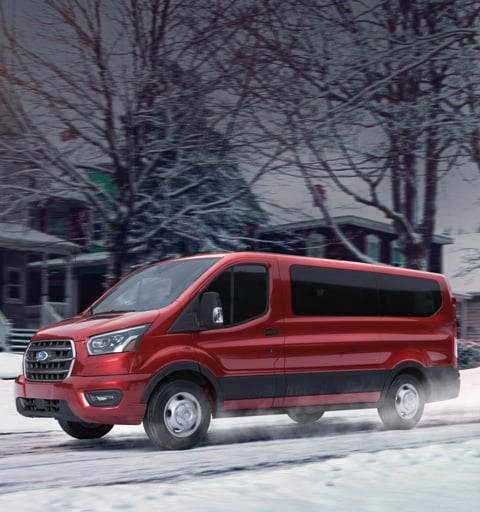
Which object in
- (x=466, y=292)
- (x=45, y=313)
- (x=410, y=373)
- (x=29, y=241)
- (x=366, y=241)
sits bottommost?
(x=410, y=373)

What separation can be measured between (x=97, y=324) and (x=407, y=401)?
4.44 meters

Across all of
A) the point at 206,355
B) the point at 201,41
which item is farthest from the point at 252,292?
the point at 201,41

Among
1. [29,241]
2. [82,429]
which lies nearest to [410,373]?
[82,429]

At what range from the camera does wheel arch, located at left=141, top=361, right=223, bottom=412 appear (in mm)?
9523

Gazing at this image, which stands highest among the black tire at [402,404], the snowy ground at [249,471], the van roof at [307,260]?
the van roof at [307,260]

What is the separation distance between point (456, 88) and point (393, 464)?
15.4 meters

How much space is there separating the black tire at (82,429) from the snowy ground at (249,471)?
171 mm

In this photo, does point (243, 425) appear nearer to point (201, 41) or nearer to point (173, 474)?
point (173, 474)

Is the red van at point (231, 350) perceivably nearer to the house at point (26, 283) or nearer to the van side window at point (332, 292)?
the van side window at point (332, 292)

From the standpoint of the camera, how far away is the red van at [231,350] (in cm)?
955

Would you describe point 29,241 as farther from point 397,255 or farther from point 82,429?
point 82,429

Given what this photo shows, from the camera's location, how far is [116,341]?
9523 millimetres

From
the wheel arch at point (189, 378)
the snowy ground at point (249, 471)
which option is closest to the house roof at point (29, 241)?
the snowy ground at point (249, 471)

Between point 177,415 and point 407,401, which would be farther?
point 407,401
